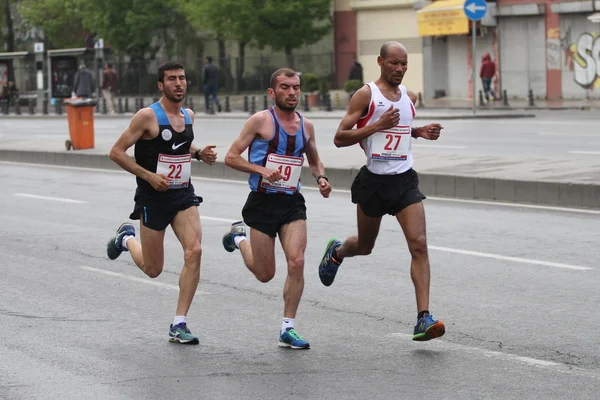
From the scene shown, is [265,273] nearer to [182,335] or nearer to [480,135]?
[182,335]

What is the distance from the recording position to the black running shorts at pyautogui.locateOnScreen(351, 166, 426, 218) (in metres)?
8.03

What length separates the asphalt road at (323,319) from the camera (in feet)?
22.0

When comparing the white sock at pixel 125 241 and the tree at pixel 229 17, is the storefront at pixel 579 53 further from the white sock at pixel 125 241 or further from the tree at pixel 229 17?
the white sock at pixel 125 241

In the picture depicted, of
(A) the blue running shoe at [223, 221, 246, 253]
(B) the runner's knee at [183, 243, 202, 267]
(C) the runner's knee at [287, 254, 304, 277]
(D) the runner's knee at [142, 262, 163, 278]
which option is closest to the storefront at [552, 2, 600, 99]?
(A) the blue running shoe at [223, 221, 246, 253]

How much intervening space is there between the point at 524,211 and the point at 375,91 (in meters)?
6.81

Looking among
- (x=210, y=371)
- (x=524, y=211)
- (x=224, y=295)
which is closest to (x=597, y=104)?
(x=524, y=211)

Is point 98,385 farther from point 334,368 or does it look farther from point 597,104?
point 597,104

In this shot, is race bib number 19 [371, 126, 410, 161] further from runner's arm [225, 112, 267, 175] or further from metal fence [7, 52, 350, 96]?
metal fence [7, 52, 350, 96]

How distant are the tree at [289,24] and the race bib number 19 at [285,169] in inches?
1715

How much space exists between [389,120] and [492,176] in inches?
334

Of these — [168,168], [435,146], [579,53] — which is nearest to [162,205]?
[168,168]

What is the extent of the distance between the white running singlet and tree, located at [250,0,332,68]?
142ft

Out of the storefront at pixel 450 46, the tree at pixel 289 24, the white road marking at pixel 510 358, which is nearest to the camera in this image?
the white road marking at pixel 510 358

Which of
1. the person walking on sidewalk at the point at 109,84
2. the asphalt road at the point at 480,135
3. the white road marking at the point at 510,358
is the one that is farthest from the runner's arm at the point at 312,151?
the person walking on sidewalk at the point at 109,84
